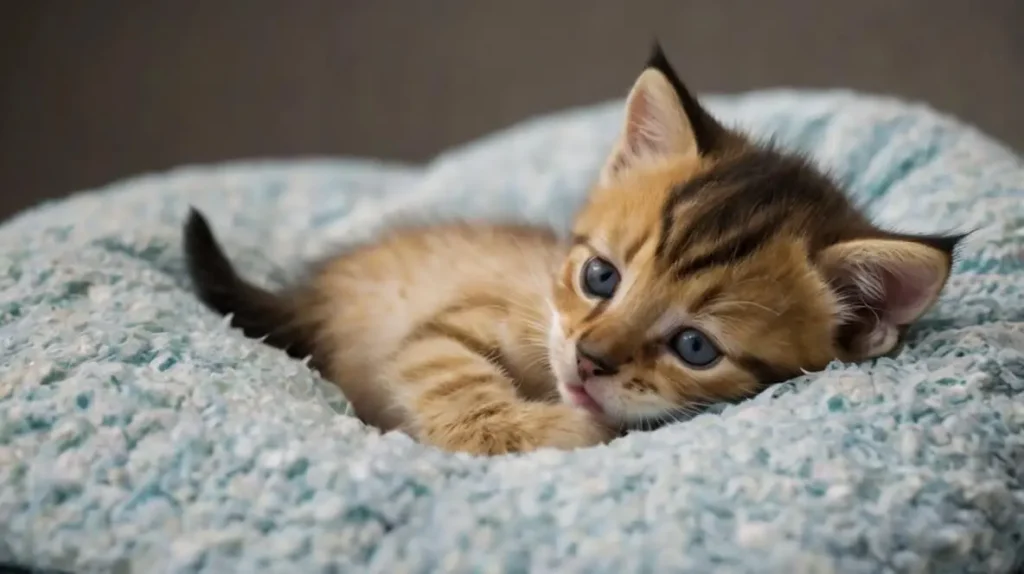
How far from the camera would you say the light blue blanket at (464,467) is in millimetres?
792

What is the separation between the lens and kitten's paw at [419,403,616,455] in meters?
1.05

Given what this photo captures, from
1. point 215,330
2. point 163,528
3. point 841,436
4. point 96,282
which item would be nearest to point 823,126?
point 841,436

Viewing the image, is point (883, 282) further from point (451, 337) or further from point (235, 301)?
point (235, 301)

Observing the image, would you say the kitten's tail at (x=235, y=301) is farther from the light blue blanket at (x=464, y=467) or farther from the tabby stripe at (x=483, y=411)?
the tabby stripe at (x=483, y=411)

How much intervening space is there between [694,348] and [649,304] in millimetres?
71

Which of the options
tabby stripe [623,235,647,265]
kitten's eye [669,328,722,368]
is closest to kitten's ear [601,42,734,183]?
tabby stripe [623,235,647,265]

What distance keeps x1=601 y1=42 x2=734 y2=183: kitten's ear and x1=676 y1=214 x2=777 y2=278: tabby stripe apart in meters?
0.19

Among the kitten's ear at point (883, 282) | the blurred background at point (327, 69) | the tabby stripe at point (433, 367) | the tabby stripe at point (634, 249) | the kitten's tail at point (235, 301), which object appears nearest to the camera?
the kitten's ear at point (883, 282)

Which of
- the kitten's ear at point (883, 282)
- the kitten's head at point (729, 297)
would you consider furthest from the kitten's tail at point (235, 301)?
the kitten's ear at point (883, 282)

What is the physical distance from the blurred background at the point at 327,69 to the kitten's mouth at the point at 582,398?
1633 mm

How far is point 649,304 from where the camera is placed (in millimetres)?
→ 1037

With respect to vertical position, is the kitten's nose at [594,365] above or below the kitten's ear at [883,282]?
below

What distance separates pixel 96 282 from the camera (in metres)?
1.30

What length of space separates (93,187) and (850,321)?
2358mm
